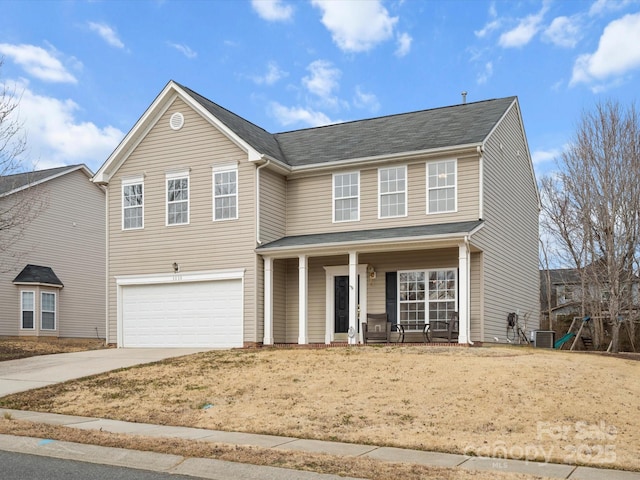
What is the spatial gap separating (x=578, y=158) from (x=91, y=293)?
75.3 feet

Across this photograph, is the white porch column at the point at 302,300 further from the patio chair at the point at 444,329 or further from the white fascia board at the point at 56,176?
the white fascia board at the point at 56,176

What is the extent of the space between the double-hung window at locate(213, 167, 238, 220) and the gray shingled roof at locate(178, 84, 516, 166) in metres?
1.21

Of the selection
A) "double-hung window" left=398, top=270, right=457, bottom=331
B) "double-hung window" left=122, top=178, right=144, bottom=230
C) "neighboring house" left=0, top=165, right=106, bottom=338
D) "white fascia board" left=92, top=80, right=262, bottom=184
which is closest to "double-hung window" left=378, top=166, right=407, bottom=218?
"double-hung window" left=398, top=270, right=457, bottom=331

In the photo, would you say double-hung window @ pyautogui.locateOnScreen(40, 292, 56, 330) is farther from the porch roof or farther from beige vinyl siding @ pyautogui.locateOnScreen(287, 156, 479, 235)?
the porch roof

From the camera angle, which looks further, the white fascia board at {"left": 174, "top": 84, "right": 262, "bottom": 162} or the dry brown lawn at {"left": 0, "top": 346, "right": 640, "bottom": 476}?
the white fascia board at {"left": 174, "top": 84, "right": 262, "bottom": 162}

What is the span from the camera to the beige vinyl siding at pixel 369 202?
1916 centimetres

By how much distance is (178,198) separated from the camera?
2172 cm

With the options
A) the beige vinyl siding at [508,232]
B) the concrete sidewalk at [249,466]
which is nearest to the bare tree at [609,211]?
the beige vinyl siding at [508,232]

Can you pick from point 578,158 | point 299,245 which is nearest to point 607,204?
point 578,158

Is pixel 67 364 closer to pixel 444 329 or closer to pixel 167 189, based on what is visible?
pixel 167 189

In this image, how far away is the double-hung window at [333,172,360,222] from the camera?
20.8m

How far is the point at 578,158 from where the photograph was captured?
3078 cm

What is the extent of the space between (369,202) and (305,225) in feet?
7.29

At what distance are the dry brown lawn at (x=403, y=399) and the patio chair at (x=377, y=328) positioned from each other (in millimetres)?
2175
